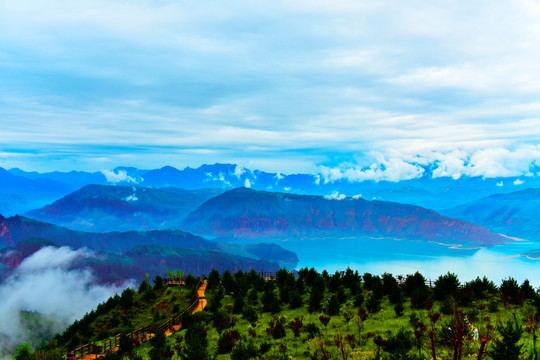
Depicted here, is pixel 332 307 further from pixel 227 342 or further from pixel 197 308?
pixel 197 308

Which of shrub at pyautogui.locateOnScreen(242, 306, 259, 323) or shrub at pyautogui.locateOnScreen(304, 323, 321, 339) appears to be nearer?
shrub at pyautogui.locateOnScreen(304, 323, 321, 339)

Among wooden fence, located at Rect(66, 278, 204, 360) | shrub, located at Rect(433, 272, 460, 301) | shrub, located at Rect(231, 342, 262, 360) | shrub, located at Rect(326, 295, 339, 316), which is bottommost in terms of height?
wooden fence, located at Rect(66, 278, 204, 360)

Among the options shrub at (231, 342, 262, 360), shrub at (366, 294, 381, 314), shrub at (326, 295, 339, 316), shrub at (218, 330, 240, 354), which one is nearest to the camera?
shrub at (231, 342, 262, 360)

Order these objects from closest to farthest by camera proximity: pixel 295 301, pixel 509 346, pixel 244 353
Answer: pixel 509 346 < pixel 244 353 < pixel 295 301

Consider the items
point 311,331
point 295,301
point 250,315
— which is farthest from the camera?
point 295,301

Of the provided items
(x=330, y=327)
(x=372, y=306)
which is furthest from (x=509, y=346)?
(x=372, y=306)

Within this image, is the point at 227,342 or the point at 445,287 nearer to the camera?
the point at 227,342

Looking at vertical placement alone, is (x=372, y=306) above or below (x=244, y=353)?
above

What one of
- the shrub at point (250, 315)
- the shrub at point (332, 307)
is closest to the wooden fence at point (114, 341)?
the shrub at point (250, 315)

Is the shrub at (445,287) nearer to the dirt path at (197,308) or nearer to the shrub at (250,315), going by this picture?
the shrub at (250,315)

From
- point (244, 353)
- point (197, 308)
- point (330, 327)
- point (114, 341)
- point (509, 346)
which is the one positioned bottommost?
point (114, 341)

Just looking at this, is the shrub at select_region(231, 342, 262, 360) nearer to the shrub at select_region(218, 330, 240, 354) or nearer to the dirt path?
the shrub at select_region(218, 330, 240, 354)

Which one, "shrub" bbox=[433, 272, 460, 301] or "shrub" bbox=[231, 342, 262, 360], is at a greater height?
"shrub" bbox=[433, 272, 460, 301]

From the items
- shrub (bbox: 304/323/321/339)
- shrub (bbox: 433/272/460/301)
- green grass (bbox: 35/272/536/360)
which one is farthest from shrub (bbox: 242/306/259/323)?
shrub (bbox: 433/272/460/301)
